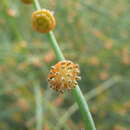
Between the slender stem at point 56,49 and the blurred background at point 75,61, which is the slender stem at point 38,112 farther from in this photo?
the slender stem at point 56,49

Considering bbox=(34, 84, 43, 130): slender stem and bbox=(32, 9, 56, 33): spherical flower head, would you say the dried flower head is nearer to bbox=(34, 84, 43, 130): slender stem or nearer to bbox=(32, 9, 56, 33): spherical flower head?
bbox=(32, 9, 56, 33): spherical flower head

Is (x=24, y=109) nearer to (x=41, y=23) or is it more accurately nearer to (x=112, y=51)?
(x=112, y=51)

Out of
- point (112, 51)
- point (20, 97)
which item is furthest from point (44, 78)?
point (112, 51)

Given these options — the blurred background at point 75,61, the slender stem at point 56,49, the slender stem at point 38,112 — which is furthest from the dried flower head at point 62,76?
the blurred background at point 75,61

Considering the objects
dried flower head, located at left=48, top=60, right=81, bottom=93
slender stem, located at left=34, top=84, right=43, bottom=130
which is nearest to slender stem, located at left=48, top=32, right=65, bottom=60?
dried flower head, located at left=48, top=60, right=81, bottom=93

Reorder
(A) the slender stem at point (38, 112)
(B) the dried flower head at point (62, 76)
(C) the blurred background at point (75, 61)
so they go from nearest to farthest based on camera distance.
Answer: (B) the dried flower head at point (62, 76) → (A) the slender stem at point (38, 112) → (C) the blurred background at point (75, 61)

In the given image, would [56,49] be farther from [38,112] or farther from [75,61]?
[75,61]
